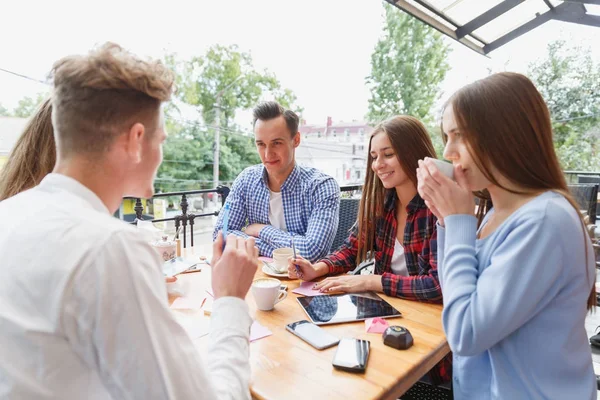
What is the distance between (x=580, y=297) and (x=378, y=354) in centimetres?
47

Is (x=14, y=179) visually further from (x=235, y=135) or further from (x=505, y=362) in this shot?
(x=235, y=135)

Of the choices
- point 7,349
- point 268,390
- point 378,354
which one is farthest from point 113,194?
point 378,354

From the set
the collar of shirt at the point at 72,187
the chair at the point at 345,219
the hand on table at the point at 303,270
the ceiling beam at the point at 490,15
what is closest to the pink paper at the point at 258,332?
the hand on table at the point at 303,270

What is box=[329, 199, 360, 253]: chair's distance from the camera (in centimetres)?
250

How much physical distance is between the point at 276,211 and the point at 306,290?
855 millimetres

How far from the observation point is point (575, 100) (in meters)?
6.85

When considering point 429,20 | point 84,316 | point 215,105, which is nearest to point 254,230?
point 84,316

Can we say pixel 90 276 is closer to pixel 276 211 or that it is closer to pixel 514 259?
pixel 514 259

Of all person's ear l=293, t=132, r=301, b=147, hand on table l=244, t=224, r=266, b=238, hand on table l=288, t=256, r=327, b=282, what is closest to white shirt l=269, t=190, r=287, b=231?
hand on table l=244, t=224, r=266, b=238

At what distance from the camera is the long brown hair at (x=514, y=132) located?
0.83m

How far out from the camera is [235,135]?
15.8 metres

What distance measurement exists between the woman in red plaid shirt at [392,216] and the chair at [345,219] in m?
0.81

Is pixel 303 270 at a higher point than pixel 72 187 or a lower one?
lower

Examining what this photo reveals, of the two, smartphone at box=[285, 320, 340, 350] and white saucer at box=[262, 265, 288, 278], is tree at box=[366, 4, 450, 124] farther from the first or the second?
smartphone at box=[285, 320, 340, 350]
